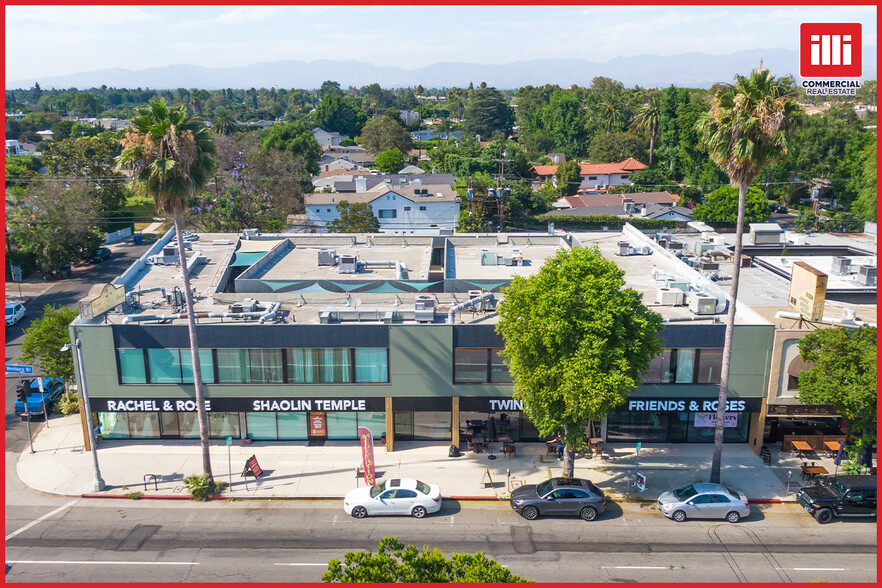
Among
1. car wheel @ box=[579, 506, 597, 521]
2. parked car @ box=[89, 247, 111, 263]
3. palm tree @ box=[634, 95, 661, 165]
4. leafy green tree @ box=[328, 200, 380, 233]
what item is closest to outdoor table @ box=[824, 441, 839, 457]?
car wheel @ box=[579, 506, 597, 521]

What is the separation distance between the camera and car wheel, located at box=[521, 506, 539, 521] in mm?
28797

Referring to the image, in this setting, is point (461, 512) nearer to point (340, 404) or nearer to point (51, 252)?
point (340, 404)

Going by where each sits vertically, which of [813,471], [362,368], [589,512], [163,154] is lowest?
[589,512]

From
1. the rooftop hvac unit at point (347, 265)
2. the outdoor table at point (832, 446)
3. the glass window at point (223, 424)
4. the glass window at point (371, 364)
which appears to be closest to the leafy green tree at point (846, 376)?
the outdoor table at point (832, 446)

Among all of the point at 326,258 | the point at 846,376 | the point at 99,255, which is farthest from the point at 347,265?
the point at 99,255

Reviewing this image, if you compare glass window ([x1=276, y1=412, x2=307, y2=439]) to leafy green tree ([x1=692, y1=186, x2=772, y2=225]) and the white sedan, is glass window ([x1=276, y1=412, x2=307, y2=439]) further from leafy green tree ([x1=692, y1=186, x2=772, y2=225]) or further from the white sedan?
leafy green tree ([x1=692, y1=186, x2=772, y2=225])

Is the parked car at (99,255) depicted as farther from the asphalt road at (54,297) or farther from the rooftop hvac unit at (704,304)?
the rooftop hvac unit at (704,304)

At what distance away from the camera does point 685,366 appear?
33.7 m

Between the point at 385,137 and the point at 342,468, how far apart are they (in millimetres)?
128123

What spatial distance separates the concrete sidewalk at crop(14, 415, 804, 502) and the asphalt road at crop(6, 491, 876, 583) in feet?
3.55

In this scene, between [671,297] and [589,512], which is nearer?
[589,512]

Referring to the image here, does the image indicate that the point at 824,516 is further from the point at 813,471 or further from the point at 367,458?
the point at 367,458

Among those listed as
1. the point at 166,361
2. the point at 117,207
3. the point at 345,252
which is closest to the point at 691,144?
the point at 345,252

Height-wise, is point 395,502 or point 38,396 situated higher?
point 38,396
